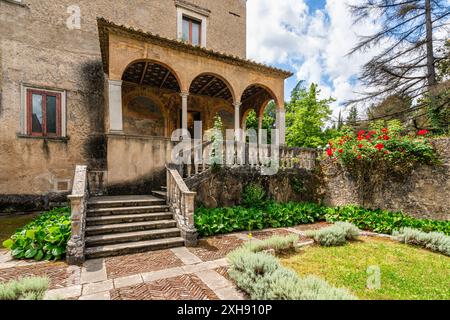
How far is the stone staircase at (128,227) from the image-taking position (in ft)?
15.8

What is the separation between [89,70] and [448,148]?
13188 millimetres

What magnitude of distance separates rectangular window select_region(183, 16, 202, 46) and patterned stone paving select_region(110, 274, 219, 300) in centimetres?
1179

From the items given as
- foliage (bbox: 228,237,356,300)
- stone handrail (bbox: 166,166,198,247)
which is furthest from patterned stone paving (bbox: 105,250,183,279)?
foliage (bbox: 228,237,356,300)

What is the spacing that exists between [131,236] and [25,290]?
228 centimetres

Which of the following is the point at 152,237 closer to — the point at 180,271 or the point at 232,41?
the point at 180,271

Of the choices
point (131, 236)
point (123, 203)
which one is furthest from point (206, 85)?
point (131, 236)

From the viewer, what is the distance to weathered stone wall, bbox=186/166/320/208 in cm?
741

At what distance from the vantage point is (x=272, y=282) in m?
3.15

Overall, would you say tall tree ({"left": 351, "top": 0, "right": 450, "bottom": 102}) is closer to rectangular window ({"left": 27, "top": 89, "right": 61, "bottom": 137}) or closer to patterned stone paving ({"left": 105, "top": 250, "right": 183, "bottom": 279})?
patterned stone paving ({"left": 105, "top": 250, "right": 183, "bottom": 279})

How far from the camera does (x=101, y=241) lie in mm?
4887

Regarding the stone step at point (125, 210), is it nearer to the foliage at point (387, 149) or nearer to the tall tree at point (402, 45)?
the foliage at point (387, 149)

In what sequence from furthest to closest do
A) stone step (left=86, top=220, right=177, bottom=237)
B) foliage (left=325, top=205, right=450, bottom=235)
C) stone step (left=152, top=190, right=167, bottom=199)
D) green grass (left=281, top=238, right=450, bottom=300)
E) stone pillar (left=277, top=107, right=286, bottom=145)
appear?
1. stone pillar (left=277, top=107, right=286, bottom=145)
2. stone step (left=152, top=190, right=167, bottom=199)
3. foliage (left=325, top=205, right=450, bottom=235)
4. stone step (left=86, top=220, right=177, bottom=237)
5. green grass (left=281, top=238, right=450, bottom=300)

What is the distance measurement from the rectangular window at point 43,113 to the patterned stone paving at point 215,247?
25.3ft

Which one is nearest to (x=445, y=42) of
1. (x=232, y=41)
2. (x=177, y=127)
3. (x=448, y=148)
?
(x=448, y=148)
